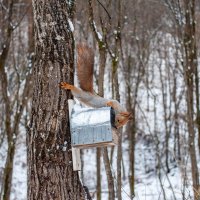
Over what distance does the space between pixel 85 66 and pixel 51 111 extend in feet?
1.49

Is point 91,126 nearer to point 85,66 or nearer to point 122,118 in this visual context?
point 122,118

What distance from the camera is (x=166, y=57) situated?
17484mm

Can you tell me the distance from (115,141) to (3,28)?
6248 millimetres

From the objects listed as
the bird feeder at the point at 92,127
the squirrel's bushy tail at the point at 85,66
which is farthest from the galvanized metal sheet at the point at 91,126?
the squirrel's bushy tail at the point at 85,66

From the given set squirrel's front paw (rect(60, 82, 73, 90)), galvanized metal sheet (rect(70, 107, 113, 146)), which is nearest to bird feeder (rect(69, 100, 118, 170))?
galvanized metal sheet (rect(70, 107, 113, 146))

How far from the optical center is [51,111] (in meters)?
3.68

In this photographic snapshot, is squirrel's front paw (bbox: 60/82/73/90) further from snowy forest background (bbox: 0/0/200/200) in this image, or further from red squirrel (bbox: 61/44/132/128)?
snowy forest background (bbox: 0/0/200/200)

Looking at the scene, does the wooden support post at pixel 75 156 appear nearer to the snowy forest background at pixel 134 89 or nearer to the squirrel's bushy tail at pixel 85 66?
the squirrel's bushy tail at pixel 85 66

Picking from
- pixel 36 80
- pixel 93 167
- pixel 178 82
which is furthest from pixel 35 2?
pixel 178 82

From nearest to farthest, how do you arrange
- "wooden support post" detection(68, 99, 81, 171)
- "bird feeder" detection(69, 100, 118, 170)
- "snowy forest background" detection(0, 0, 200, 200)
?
"bird feeder" detection(69, 100, 118, 170) < "wooden support post" detection(68, 99, 81, 171) < "snowy forest background" detection(0, 0, 200, 200)

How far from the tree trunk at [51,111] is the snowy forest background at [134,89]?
Answer: 6.69ft

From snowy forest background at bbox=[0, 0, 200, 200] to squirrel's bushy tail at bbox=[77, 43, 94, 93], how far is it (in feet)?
7.51

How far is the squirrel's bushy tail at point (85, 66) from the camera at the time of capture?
3.58 meters

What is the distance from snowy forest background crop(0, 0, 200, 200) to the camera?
8531mm
